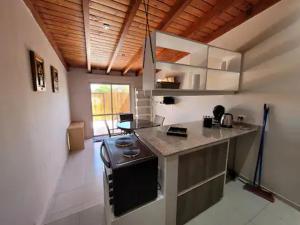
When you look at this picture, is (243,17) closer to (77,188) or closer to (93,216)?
(93,216)

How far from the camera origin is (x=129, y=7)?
2074 mm

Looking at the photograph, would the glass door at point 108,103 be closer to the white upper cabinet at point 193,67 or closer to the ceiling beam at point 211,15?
the white upper cabinet at point 193,67

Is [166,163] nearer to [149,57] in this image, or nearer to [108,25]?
[149,57]

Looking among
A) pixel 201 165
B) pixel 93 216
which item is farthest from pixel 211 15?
pixel 93 216

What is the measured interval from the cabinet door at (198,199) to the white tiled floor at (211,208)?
0.09 metres

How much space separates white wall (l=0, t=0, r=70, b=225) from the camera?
1072 millimetres

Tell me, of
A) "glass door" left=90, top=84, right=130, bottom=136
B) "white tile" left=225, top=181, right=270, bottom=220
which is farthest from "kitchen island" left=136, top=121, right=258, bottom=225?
"glass door" left=90, top=84, right=130, bottom=136

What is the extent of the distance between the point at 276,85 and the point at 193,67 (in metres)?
1.24

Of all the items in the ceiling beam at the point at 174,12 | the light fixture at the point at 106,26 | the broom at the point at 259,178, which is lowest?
the broom at the point at 259,178

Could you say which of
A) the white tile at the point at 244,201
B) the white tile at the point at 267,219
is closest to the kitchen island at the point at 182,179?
the white tile at the point at 244,201

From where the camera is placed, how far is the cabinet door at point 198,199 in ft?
5.23

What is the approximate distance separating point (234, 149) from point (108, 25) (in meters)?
3.22

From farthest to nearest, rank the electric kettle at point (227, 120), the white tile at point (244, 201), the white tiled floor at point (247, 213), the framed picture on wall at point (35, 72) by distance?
the electric kettle at point (227, 120), the white tile at point (244, 201), the white tiled floor at point (247, 213), the framed picture on wall at point (35, 72)

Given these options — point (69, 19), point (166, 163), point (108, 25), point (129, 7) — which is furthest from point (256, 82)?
point (69, 19)
